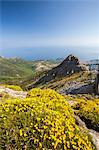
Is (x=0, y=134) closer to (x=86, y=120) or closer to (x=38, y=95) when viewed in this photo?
(x=38, y=95)

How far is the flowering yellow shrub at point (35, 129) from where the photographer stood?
1069 centimetres

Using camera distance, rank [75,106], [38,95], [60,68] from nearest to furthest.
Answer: [38,95] < [75,106] < [60,68]

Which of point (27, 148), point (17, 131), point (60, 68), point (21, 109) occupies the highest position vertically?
point (60, 68)

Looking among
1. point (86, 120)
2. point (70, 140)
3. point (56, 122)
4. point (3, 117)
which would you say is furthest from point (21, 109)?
point (86, 120)

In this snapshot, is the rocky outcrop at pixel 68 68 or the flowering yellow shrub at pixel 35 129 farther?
the rocky outcrop at pixel 68 68

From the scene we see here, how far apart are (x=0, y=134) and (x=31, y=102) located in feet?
9.04

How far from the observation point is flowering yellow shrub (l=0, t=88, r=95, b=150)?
10687 mm

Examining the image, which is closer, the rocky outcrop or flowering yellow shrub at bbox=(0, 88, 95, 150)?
flowering yellow shrub at bbox=(0, 88, 95, 150)

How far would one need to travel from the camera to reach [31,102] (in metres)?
12.9

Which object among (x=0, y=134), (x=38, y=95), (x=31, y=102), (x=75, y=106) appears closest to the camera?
(x=0, y=134)

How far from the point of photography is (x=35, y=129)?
36.8 feet

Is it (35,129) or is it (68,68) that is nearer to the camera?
(35,129)

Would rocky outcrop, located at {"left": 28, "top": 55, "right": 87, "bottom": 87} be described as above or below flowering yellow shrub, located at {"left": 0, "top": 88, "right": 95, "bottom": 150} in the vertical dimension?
above

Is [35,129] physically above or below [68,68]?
below
